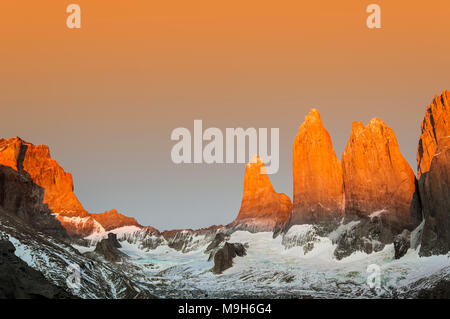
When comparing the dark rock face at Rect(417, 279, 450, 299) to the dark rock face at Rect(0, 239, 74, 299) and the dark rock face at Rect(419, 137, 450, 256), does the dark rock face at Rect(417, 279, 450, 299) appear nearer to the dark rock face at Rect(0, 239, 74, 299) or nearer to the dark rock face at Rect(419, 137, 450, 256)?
the dark rock face at Rect(419, 137, 450, 256)

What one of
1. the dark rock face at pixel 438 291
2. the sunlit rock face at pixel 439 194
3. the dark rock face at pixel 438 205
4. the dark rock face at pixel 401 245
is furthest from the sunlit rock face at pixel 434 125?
the dark rock face at pixel 438 291

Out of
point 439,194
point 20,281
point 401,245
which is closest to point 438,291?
point 439,194

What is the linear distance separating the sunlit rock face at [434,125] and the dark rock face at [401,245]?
23.1m

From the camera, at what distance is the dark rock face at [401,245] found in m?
192

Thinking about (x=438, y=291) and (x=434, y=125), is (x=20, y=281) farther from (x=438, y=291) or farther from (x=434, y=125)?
(x=434, y=125)

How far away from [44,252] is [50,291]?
12.4m

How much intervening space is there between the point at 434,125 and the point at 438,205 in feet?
109

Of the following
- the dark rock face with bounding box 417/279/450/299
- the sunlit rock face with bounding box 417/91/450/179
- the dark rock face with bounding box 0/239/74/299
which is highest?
the sunlit rock face with bounding box 417/91/450/179

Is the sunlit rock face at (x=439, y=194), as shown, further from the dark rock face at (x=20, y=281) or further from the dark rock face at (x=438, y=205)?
the dark rock face at (x=20, y=281)

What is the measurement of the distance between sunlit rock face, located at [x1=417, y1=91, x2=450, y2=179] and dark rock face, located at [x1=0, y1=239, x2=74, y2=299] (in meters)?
136

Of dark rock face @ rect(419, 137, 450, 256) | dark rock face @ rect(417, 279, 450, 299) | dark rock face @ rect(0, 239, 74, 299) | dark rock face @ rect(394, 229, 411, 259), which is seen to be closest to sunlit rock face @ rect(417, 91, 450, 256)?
dark rock face @ rect(419, 137, 450, 256)

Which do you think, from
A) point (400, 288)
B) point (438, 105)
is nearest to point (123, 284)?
point (400, 288)

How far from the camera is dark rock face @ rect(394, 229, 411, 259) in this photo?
19162 cm
